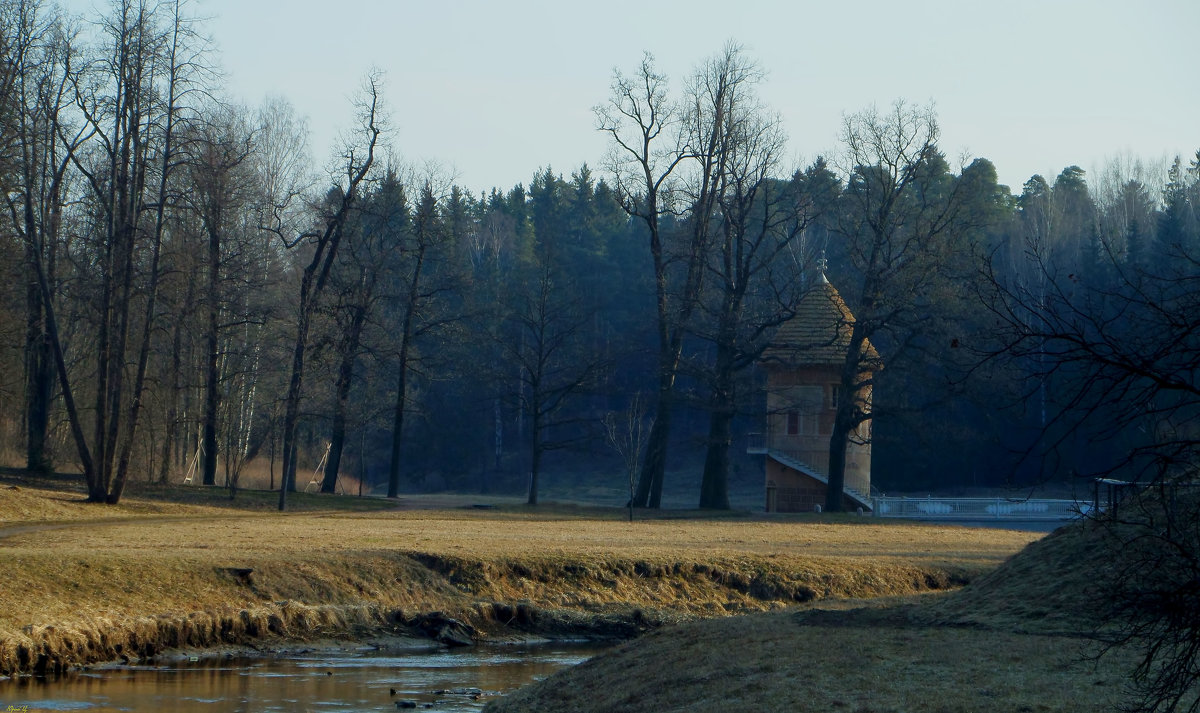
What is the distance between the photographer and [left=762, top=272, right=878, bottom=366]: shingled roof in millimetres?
47469

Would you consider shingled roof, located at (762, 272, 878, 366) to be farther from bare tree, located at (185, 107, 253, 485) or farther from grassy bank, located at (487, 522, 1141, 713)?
grassy bank, located at (487, 522, 1141, 713)

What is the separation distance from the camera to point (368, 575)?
69.7ft

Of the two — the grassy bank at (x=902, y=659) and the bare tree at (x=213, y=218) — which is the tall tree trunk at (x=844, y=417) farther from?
the grassy bank at (x=902, y=659)

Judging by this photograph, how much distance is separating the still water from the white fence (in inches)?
1166

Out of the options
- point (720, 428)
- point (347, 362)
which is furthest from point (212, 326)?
point (720, 428)

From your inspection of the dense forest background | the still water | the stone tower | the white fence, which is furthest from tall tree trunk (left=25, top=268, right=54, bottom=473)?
the white fence

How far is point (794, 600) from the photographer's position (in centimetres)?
2253

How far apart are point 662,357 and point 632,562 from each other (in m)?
24.4

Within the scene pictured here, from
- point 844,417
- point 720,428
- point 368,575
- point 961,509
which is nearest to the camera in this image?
point 368,575

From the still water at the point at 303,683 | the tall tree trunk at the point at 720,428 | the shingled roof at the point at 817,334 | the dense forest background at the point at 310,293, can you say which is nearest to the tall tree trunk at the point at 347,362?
the dense forest background at the point at 310,293

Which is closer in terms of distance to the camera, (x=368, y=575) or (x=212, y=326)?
(x=368, y=575)

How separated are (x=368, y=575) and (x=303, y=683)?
18.6 ft

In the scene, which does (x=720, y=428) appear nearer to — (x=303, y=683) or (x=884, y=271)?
(x=884, y=271)

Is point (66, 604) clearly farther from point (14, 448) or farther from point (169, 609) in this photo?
point (14, 448)
